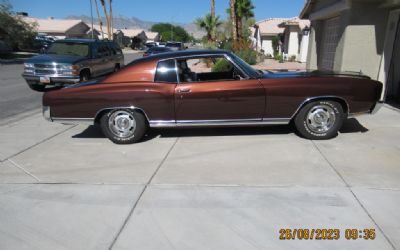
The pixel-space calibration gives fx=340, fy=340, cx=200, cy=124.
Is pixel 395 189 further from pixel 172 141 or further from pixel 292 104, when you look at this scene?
pixel 172 141

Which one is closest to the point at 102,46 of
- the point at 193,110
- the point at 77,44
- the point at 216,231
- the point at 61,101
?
the point at 77,44

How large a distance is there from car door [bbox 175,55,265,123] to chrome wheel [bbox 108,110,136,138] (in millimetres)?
796

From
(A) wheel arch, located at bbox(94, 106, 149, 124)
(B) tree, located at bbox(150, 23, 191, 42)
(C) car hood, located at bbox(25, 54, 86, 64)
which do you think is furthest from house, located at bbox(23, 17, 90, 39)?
(A) wheel arch, located at bbox(94, 106, 149, 124)

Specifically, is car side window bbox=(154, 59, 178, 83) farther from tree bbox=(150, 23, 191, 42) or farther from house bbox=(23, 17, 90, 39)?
tree bbox=(150, 23, 191, 42)

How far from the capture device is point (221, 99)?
18.0 ft

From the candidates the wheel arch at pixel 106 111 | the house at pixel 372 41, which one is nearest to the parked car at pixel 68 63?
the wheel arch at pixel 106 111

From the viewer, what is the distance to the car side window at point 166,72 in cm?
562

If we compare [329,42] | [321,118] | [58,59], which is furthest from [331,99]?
[58,59]

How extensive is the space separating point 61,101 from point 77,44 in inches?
285

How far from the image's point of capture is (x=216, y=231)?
3148 mm

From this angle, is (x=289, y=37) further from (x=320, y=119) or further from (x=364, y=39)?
(x=320, y=119)

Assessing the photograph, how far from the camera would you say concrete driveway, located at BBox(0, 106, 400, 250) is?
311 centimetres
